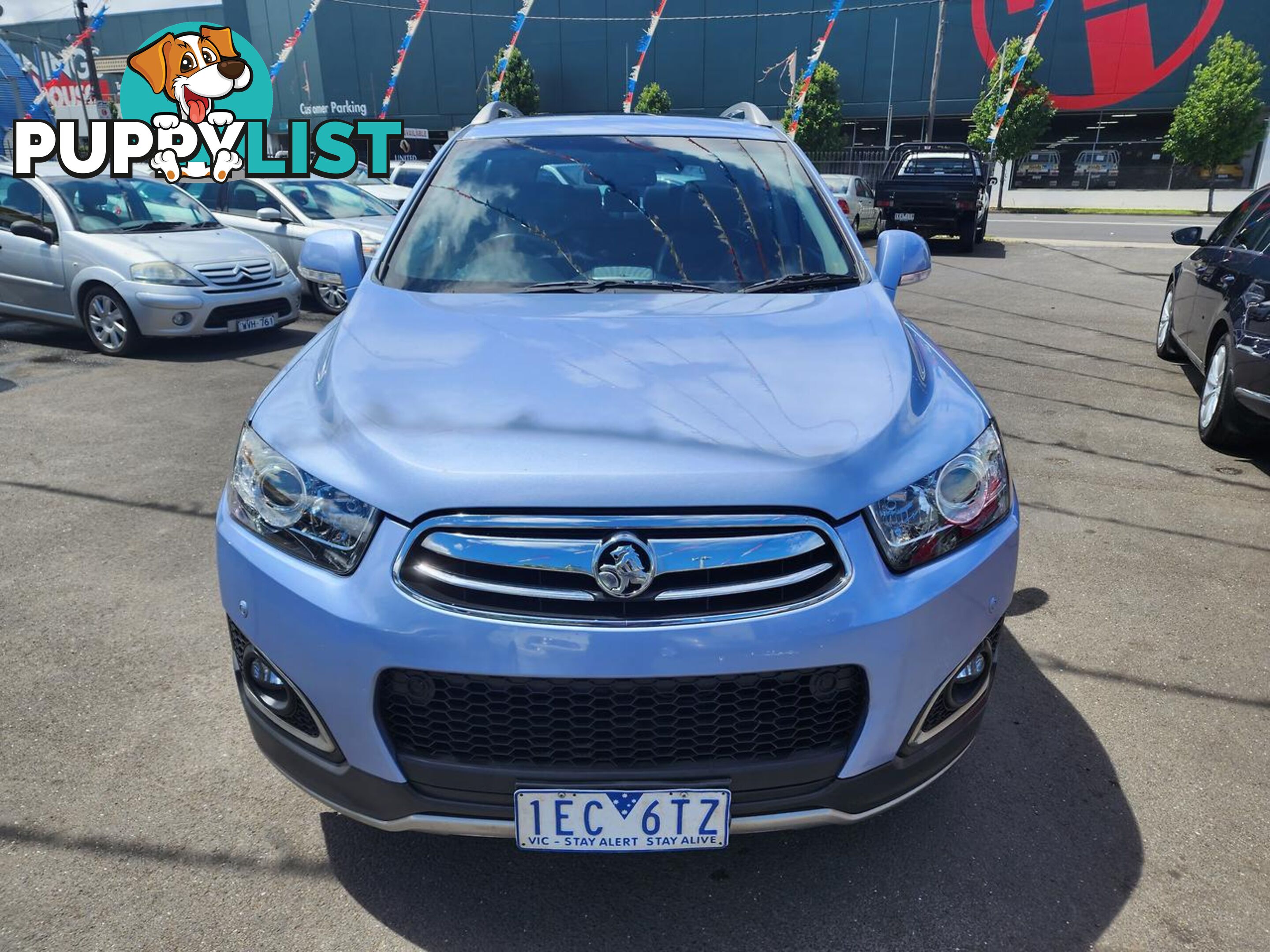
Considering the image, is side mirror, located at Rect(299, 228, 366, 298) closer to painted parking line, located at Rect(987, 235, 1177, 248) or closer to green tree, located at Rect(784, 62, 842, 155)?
painted parking line, located at Rect(987, 235, 1177, 248)

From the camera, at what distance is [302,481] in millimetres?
1979

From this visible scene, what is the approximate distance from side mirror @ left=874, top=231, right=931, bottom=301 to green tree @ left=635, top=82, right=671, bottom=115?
149 feet

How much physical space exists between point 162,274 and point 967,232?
45.0 feet

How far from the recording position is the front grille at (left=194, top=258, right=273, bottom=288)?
8094mm

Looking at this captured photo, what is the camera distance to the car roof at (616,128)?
363 centimetres

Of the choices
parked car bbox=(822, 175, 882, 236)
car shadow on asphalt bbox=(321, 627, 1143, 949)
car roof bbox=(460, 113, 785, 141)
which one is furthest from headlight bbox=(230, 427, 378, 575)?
parked car bbox=(822, 175, 882, 236)

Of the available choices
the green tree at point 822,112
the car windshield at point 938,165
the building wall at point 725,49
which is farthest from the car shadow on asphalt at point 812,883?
the building wall at point 725,49

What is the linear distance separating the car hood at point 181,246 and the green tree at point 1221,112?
35.5m

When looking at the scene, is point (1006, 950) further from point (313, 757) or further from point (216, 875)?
point (216, 875)

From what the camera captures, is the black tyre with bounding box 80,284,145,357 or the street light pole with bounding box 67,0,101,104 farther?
the street light pole with bounding box 67,0,101,104

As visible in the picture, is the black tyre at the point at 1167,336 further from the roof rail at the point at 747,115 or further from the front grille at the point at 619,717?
the front grille at the point at 619,717

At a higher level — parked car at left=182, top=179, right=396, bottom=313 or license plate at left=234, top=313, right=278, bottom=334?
parked car at left=182, top=179, right=396, bottom=313

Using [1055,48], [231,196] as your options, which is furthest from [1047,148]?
[231,196]

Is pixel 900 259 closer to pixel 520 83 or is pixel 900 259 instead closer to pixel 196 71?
pixel 196 71
